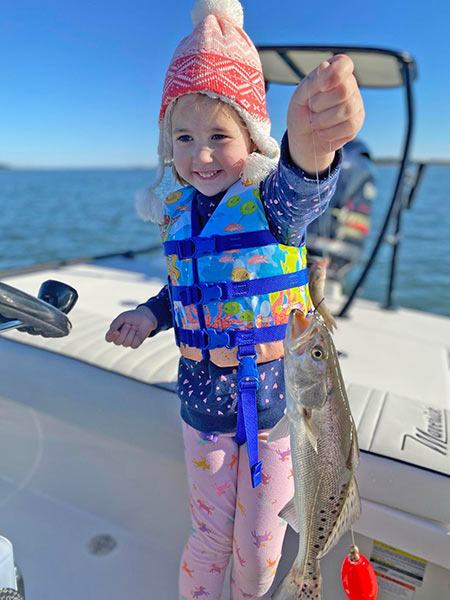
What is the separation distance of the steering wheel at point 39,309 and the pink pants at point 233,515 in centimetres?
56

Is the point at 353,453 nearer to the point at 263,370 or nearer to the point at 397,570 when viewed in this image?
the point at 263,370

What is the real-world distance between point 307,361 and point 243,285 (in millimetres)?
407

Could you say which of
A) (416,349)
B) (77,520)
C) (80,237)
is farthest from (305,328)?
(80,237)

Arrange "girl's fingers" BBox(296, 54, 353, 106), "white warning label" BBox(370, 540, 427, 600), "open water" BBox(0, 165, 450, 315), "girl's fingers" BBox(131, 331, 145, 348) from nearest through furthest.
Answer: "girl's fingers" BBox(296, 54, 353, 106) → "girl's fingers" BBox(131, 331, 145, 348) → "white warning label" BBox(370, 540, 427, 600) → "open water" BBox(0, 165, 450, 315)

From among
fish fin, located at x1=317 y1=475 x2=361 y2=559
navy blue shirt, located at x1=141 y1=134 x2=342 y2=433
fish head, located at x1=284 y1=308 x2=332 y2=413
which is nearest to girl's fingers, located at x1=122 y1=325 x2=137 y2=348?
navy blue shirt, located at x1=141 y1=134 x2=342 y2=433

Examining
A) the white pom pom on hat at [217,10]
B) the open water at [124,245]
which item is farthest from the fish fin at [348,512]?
the open water at [124,245]

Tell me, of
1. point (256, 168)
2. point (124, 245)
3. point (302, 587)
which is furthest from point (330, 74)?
point (124, 245)

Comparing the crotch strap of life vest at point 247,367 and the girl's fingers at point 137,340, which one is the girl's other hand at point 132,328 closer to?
the girl's fingers at point 137,340

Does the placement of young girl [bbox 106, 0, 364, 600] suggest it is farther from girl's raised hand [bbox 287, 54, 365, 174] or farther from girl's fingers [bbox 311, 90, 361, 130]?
girl's fingers [bbox 311, 90, 361, 130]

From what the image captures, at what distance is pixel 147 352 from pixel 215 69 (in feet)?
4.39

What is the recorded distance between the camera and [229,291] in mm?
1372

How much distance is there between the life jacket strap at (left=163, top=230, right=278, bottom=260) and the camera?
1.35 metres

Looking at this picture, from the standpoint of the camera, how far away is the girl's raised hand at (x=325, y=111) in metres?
0.85

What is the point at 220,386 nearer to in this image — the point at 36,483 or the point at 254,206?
the point at 254,206
